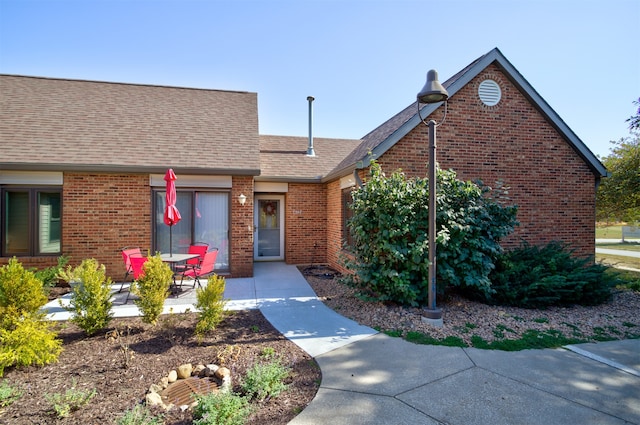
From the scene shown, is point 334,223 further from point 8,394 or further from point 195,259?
point 8,394

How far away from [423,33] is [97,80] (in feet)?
38.1

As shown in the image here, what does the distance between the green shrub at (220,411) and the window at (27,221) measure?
786cm

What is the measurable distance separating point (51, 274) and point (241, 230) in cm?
434

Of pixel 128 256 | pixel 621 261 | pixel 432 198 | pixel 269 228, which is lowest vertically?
pixel 621 261

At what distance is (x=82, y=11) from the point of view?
7180mm

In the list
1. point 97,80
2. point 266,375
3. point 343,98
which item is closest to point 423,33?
point 343,98

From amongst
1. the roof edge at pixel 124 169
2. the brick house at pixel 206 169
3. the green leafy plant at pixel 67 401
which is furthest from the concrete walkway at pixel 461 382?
the roof edge at pixel 124 169

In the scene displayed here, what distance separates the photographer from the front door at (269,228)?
11.6 m

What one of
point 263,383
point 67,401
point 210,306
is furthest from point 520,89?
point 67,401

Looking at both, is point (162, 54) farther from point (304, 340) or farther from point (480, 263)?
point (480, 263)

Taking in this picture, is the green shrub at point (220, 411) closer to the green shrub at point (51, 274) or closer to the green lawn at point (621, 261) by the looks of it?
the green shrub at point (51, 274)

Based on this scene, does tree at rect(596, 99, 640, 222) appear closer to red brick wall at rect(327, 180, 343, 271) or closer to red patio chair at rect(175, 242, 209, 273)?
red brick wall at rect(327, 180, 343, 271)

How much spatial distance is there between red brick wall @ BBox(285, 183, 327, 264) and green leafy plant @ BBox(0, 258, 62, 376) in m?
7.33

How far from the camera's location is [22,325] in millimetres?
3773
